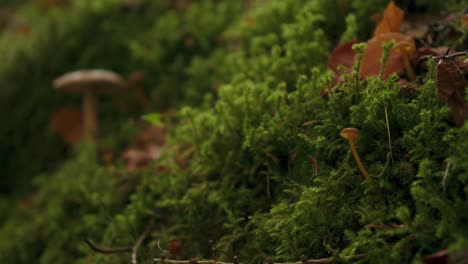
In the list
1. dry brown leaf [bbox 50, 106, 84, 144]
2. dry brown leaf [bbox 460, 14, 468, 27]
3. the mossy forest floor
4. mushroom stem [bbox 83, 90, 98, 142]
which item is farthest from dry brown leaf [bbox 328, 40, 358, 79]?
dry brown leaf [bbox 50, 106, 84, 144]

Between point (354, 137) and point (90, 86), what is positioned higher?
point (354, 137)

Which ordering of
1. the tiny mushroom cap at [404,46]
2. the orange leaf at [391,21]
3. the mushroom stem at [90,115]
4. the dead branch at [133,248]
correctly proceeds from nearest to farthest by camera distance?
the tiny mushroom cap at [404,46] → the dead branch at [133,248] → the orange leaf at [391,21] → the mushroom stem at [90,115]

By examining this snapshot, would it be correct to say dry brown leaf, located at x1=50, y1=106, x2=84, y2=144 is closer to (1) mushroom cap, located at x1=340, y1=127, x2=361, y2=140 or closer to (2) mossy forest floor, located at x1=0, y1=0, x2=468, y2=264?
(2) mossy forest floor, located at x1=0, y1=0, x2=468, y2=264

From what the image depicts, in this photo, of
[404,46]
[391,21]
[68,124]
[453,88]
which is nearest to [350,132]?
[453,88]

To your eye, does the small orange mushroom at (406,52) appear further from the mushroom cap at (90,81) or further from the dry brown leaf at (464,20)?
the mushroom cap at (90,81)

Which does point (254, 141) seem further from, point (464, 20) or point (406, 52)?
point (464, 20)

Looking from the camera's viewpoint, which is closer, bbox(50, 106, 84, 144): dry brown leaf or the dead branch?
the dead branch

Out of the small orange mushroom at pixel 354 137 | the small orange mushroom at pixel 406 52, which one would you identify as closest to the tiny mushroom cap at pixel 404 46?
the small orange mushroom at pixel 406 52
